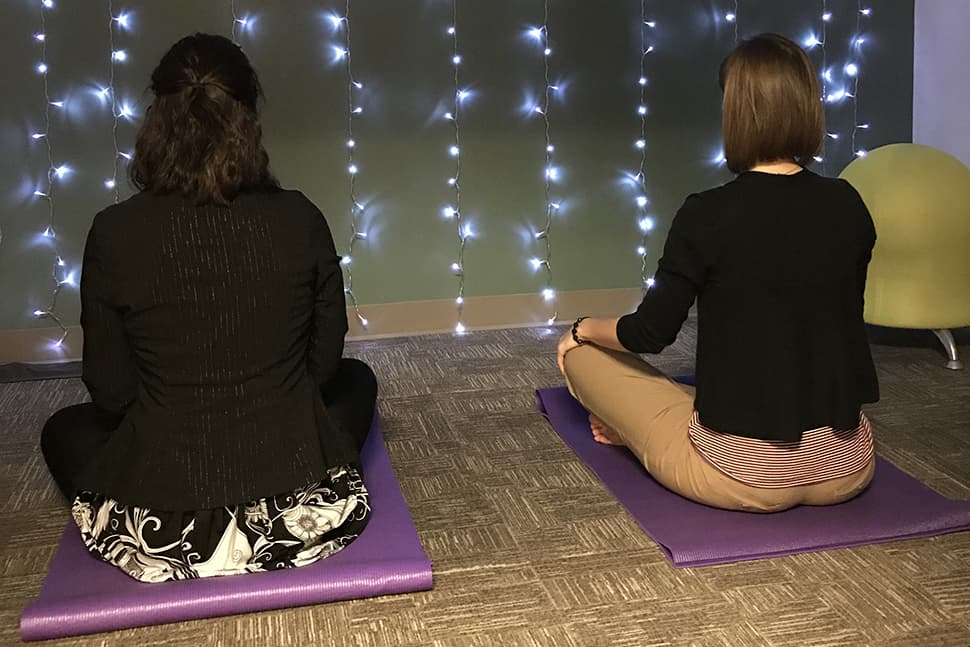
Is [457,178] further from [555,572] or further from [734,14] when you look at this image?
[555,572]

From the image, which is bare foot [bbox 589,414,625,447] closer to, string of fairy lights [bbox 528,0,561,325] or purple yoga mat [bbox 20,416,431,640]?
purple yoga mat [bbox 20,416,431,640]

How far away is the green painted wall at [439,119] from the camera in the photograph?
3.59m

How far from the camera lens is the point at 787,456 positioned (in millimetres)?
2043

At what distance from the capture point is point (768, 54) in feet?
6.44

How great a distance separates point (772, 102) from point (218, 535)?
129cm

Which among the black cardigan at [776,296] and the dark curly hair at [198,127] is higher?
the dark curly hair at [198,127]

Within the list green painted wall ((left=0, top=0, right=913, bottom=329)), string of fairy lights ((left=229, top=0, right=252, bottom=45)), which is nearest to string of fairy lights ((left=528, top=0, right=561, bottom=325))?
green painted wall ((left=0, top=0, right=913, bottom=329))

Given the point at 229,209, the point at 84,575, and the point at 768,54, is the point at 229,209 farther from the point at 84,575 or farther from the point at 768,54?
the point at 768,54

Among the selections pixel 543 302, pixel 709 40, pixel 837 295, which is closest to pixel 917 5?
pixel 709 40

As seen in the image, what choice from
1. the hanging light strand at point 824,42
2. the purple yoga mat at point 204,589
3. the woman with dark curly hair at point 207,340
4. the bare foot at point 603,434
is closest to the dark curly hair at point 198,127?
the woman with dark curly hair at point 207,340

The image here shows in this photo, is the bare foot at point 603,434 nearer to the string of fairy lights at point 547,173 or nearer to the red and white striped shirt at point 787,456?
the red and white striped shirt at point 787,456

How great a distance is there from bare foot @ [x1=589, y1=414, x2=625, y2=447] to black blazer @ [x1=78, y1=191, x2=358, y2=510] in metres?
0.91

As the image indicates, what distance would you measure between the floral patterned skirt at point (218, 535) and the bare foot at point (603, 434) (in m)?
0.85

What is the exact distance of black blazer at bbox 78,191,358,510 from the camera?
1830 mm
